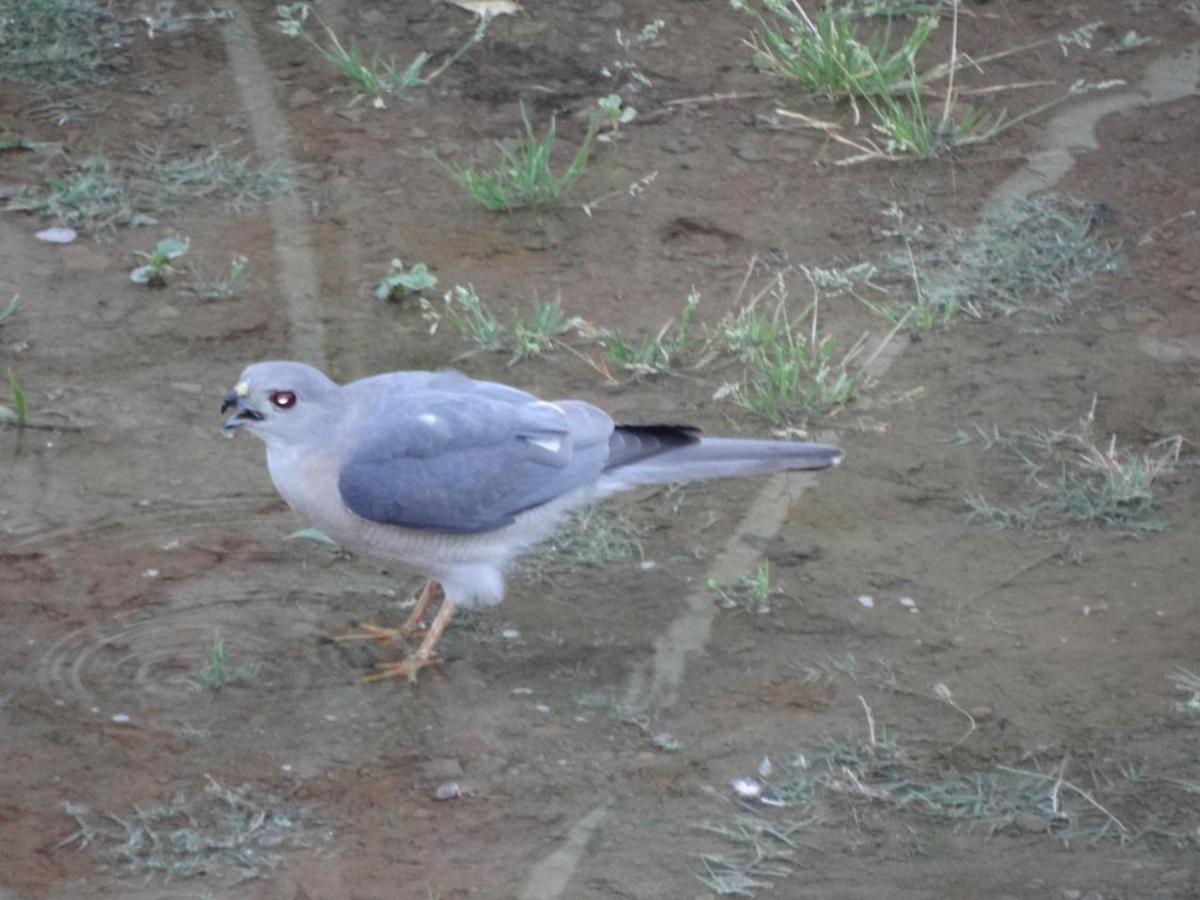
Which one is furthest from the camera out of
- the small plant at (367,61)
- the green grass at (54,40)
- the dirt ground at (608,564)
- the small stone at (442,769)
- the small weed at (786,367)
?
the green grass at (54,40)

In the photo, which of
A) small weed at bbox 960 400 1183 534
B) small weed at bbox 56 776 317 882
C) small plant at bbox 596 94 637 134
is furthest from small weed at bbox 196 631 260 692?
small plant at bbox 596 94 637 134

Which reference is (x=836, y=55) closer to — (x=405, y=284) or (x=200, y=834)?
(x=405, y=284)

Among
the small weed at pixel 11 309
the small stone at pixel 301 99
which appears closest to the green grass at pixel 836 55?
the small stone at pixel 301 99

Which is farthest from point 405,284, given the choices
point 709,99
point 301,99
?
point 709,99

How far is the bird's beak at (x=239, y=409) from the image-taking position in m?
4.25

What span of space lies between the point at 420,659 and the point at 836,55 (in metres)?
3.46

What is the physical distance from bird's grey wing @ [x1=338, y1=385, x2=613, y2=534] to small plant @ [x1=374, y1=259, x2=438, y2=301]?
1437 millimetres

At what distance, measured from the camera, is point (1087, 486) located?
5012mm

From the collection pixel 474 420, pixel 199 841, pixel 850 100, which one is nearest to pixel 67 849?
pixel 199 841

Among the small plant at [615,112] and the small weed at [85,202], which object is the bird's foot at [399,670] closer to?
the small weed at [85,202]

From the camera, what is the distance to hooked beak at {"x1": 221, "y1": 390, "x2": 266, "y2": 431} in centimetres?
425

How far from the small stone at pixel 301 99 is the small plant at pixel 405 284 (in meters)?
1.37

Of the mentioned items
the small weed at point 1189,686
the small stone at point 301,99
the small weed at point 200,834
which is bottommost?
the small weed at point 200,834

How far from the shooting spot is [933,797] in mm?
3859
